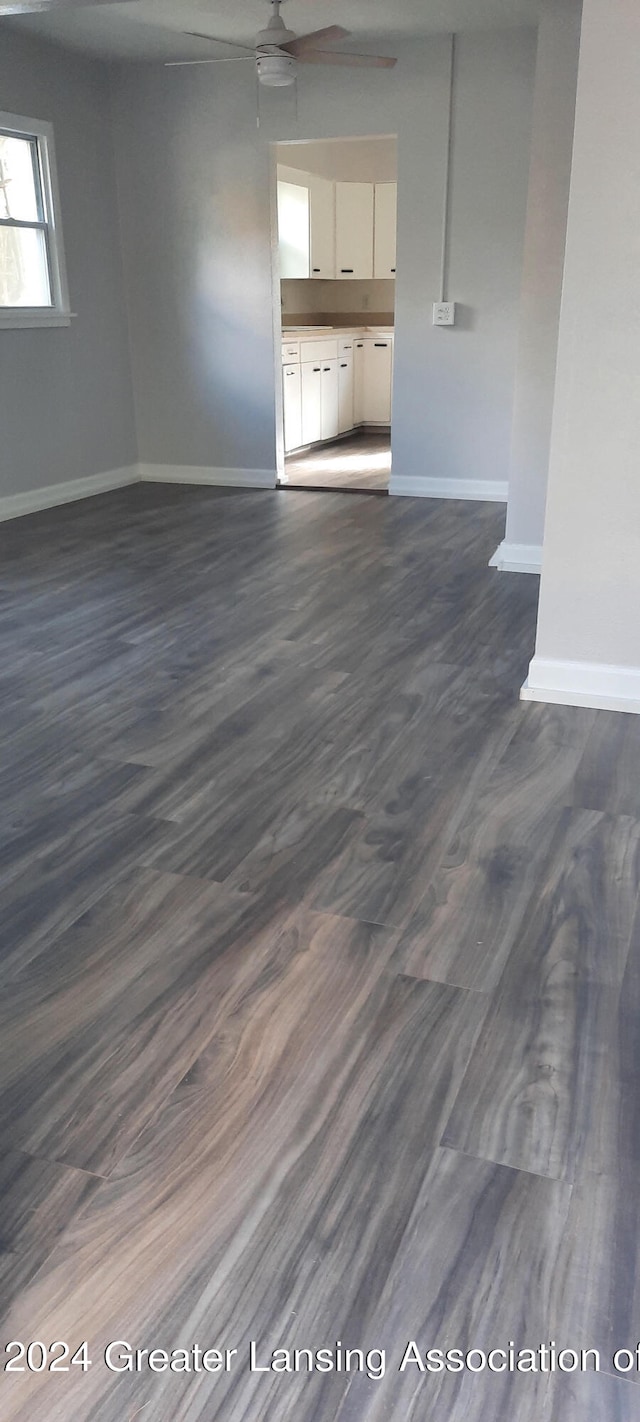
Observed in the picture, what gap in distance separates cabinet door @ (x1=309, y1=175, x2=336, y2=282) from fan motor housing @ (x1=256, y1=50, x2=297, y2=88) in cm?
349

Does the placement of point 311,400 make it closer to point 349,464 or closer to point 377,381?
point 349,464

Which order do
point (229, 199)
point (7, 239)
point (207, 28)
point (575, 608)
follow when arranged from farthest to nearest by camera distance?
1. point (229, 199)
2. point (7, 239)
3. point (207, 28)
4. point (575, 608)

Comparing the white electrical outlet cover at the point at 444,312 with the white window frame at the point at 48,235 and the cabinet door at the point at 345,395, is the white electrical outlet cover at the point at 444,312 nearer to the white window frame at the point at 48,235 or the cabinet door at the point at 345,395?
the white window frame at the point at 48,235

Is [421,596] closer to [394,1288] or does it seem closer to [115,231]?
[394,1288]

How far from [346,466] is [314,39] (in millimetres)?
3225

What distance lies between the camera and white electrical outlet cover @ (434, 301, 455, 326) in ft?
19.2

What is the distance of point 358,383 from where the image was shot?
29.2 feet

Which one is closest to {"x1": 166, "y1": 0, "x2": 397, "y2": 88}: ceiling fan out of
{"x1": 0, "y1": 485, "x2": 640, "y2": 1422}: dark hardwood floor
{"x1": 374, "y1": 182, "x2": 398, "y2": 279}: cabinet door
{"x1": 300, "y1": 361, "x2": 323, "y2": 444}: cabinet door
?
Result: {"x1": 300, "y1": 361, "x2": 323, "y2": 444}: cabinet door

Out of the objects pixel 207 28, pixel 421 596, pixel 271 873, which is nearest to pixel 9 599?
pixel 421 596

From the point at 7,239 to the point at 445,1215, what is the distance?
5.74m

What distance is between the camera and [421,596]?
412cm

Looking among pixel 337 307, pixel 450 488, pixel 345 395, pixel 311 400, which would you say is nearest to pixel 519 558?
pixel 450 488

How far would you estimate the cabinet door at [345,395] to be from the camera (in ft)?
27.6

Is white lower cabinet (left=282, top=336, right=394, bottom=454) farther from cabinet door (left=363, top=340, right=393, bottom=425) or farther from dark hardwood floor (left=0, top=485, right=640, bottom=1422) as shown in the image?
dark hardwood floor (left=0, top=485, right=640, bottom=1422)
